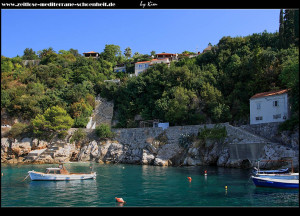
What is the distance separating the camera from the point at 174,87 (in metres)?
52.4

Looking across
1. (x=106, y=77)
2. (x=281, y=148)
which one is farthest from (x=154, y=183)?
(x=106, y=77)

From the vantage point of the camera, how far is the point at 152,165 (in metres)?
42.1

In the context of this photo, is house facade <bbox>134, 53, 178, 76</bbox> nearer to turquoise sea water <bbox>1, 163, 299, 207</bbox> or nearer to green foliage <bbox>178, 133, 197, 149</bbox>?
green foliage <bbox>178, 133, 197, 149</bbox>

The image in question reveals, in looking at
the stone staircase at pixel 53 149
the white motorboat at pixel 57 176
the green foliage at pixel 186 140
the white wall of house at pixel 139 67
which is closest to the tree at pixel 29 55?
the white wall of house at pixel 139 67

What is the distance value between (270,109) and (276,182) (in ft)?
59.9

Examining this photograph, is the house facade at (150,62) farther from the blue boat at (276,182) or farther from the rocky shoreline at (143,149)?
the blue boat at (276,182)

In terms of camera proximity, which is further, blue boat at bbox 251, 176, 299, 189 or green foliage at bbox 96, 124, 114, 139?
green foliage at bbox 96, 124, 114, 139

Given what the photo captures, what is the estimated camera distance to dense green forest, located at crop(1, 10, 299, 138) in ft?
151

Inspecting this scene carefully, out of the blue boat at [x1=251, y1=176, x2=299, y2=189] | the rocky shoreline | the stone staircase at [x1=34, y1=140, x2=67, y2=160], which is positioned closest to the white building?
the rocky shoreline

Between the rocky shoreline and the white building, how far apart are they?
417cm

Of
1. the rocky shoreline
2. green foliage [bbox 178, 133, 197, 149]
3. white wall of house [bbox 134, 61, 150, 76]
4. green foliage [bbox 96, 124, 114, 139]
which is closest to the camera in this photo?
the rocky shoreline

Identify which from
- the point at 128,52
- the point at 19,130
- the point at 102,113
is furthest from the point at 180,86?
the point at 128,52

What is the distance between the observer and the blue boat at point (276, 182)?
21.8 metres
